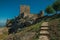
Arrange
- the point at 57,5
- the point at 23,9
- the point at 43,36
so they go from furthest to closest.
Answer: the point at 23,9, the point at 57,5, the point at 43,36

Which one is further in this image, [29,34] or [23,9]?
[23,9]

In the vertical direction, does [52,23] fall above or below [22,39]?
above

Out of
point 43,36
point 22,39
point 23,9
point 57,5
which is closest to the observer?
point 43,36

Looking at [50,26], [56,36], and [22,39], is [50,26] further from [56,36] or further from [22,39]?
[22,39]

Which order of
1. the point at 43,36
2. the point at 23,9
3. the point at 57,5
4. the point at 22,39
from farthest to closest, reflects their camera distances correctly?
the point at 23,9, the point at 57,5, the point at 22,39, the point at 43,36

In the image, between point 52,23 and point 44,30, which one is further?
point 52,23

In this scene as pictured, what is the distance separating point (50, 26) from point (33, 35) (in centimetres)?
153

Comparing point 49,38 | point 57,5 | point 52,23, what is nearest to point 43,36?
point 49,38

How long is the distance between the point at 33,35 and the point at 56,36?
6.45 ft

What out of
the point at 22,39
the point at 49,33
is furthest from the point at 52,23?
the point at 22,39

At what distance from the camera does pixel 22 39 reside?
1473cm

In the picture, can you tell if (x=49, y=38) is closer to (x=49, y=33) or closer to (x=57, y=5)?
(x=49, y=33)

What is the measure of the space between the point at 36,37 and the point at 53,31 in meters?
1.39

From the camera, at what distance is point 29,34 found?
15.3 metres
